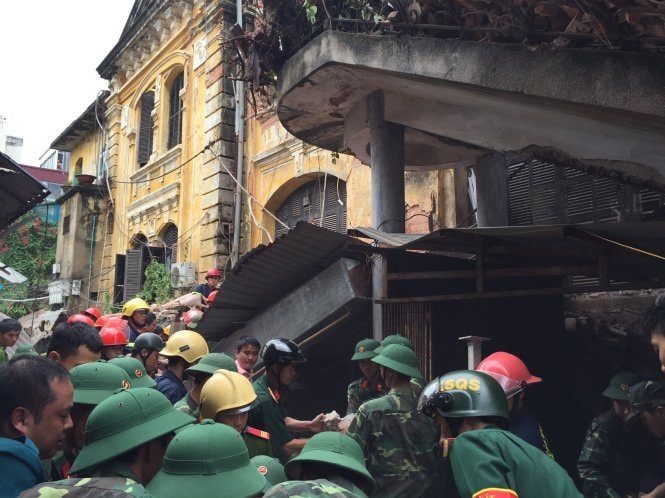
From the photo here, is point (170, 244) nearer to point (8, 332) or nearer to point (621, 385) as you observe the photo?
point (8, 332)

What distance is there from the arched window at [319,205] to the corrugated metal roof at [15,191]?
4.66 m

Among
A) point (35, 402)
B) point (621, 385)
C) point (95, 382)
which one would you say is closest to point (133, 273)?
point (95, 382)

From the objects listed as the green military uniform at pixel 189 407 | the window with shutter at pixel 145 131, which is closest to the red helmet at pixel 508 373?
the green military uniform at pixel 189 407

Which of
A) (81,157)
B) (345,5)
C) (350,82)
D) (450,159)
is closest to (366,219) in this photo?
(450,159)

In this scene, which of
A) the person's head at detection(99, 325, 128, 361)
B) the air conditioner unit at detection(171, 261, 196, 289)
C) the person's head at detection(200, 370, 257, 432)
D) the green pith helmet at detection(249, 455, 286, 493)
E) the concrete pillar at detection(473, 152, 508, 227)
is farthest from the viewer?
the air conditioner unit at detection(171, 261, 196, 289)

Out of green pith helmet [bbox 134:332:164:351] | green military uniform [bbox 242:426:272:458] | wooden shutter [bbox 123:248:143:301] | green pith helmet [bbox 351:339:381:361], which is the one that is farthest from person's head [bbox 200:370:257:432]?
wooden shutter [bbox 123:248:143:301]

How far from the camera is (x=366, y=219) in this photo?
31.3 feet

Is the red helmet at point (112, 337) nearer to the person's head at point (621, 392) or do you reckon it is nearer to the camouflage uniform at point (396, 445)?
the camouflage uniform at point (396, 445)

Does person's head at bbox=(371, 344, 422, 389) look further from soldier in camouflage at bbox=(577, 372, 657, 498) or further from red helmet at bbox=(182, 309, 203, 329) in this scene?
red helmet at bbox=(182, 309, 203, 329)

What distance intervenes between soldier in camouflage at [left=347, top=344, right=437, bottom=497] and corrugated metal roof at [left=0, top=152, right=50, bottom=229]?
24.6ft

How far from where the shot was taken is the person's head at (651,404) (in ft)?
11.5

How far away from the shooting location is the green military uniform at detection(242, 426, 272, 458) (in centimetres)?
336

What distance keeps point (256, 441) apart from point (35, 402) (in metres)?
1.45

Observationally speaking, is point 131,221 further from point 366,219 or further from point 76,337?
point 76,337
